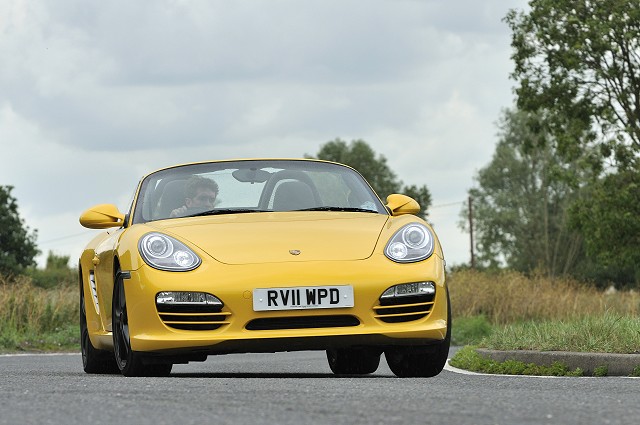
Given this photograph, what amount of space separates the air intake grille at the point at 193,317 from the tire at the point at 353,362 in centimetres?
244

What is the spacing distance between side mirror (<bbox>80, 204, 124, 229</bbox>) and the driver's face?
60 cm

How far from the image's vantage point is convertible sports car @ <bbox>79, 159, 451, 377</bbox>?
7.87 meters

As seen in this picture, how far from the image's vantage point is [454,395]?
645 cm

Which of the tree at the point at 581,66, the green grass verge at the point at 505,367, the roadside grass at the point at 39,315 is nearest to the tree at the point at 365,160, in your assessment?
the tree at the point at 581,66

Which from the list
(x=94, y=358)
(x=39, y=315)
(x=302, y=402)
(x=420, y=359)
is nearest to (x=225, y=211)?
(x=420, y=359)

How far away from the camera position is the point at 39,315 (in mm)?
22906

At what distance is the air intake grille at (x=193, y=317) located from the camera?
7910 mm

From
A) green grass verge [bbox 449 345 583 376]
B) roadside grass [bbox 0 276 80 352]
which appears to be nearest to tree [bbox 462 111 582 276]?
roadside grass [bbox 0 276 80 352]

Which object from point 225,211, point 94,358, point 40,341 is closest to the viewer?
point 225,211

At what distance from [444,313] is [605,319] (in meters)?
4.40

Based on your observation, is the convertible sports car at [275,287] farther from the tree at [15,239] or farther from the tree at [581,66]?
the tree at [15,239]

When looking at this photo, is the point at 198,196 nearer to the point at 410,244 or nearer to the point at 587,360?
the point at 410,244

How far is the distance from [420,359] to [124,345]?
6.48 ft

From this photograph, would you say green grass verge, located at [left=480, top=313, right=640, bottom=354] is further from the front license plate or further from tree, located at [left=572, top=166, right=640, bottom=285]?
tree, located at [left=572, top=166, right=640, bottom=285]
